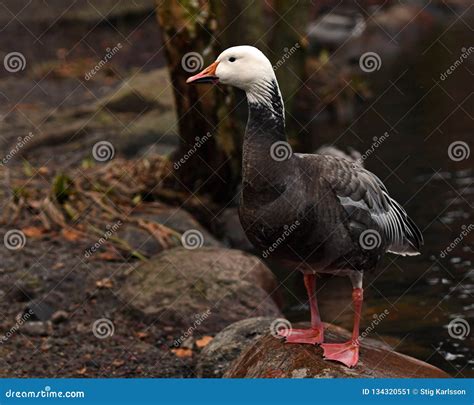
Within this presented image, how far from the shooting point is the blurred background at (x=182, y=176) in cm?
856

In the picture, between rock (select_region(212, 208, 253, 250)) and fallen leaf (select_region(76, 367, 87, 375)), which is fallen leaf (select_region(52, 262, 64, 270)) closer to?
fallen leaf (select_region(76, 367, 87, 375))

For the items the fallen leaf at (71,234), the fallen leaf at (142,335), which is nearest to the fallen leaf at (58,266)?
the fallen leaf at (71,234)

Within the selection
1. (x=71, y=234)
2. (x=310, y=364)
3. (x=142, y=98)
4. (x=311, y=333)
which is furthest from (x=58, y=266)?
(x=142, y=98)

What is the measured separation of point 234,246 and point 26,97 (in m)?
7.54

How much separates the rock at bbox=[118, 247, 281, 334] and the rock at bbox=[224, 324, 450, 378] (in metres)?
1.91

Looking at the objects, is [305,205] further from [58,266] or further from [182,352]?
[58,266]

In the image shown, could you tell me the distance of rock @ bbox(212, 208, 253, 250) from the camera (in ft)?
36.3

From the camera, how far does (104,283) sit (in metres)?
9.27

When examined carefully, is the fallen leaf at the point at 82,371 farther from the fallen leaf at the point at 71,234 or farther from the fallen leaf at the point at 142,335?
the fallen leaf at the point at 71,234

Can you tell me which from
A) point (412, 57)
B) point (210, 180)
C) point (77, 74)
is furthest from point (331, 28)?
point (210, 180)

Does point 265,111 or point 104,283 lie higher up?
point 265,111

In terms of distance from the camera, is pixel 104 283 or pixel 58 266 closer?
pixel 104 283

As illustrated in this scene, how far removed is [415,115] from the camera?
1619 cm

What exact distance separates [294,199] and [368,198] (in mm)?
642
